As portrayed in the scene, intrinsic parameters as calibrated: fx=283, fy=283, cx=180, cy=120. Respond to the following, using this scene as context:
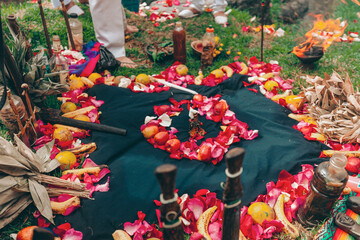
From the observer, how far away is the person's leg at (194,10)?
696 cm

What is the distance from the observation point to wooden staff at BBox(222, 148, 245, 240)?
1532 mm

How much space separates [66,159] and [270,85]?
114 inches

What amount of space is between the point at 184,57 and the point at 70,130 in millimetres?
2586

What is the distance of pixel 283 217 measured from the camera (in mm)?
2367

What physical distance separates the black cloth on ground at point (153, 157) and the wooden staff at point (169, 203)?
825mm

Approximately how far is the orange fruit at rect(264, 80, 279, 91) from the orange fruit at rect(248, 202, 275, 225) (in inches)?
83.7

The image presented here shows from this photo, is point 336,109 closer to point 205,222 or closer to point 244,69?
point 244,69

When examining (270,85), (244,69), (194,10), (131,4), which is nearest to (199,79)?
(244,69)

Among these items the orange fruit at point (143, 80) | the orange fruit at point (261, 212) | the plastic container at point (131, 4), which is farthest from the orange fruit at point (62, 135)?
the plastic container at point (131, 4)

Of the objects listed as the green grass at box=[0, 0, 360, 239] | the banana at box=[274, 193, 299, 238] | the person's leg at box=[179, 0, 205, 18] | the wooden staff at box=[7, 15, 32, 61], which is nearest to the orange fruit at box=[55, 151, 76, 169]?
the green grass at box=[0, 0, 360, 239]

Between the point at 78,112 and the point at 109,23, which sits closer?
the point at 78,112

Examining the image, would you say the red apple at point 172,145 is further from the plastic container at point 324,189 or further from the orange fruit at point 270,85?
the orange fruit at point 270,85

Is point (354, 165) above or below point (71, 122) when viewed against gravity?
below

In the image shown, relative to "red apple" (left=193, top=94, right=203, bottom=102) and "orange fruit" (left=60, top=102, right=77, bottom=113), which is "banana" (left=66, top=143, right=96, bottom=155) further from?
"red apple" (left=193, top=94, right=203, bottom=102)
